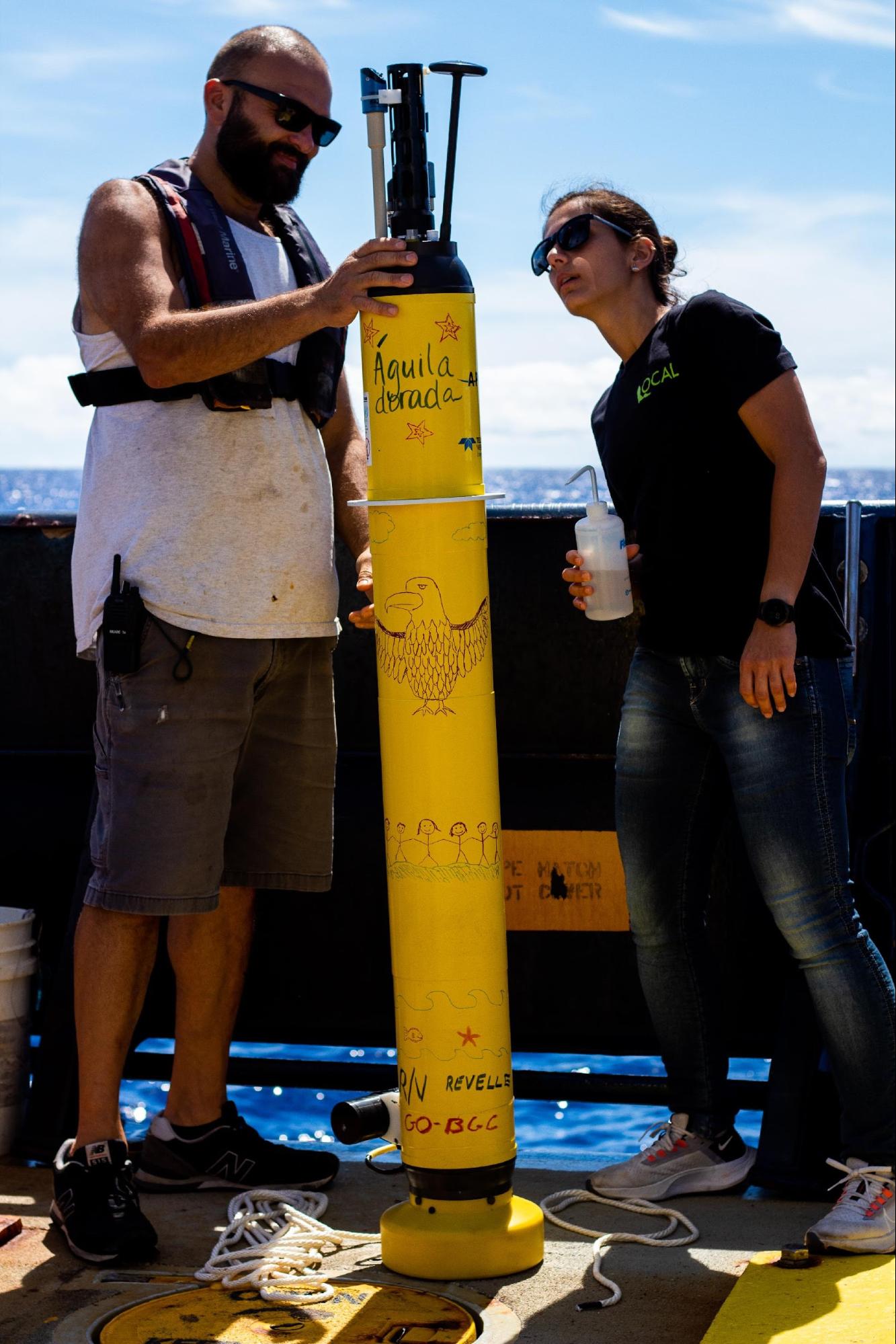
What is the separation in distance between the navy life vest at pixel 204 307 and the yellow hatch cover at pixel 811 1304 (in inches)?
70.9

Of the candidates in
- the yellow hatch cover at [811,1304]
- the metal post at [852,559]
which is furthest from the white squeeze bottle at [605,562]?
the yellow hatch cover at [811,1304]

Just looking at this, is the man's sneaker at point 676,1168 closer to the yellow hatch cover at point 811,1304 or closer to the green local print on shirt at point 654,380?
the yellow hatch cover at point 811,1304

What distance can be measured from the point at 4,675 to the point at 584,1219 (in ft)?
7.69

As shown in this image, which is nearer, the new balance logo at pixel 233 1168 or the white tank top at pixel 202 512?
the white tank top at pixel 202 512

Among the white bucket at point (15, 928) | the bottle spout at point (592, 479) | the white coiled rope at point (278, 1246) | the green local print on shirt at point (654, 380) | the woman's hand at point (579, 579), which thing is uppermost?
the green local print on shirt at point (654, 380)

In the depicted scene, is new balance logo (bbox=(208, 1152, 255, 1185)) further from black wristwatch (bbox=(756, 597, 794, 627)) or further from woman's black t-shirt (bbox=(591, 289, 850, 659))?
black wristwatch (bbox=(756, 597, 794, 627))

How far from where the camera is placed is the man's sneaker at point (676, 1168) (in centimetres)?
295

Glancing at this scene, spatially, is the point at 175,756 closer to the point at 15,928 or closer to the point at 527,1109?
the point at 15,928

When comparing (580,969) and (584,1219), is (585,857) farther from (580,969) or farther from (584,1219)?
(584,1219)

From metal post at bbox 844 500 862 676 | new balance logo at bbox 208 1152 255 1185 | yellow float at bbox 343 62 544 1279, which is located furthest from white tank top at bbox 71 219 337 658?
metal post at bbox 844 500 862 676

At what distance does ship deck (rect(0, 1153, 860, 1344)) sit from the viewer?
2.38 metres

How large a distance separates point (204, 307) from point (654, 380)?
86cm

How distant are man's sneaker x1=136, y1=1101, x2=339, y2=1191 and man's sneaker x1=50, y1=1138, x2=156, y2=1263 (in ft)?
0.86

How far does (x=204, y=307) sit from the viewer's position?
2793 millimetres
